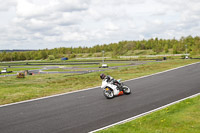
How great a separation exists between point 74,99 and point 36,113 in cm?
318

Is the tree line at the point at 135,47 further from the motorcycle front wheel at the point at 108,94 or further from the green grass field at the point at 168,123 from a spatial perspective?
the green grass field at the point at 168,123

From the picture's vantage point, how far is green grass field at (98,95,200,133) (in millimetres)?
7199

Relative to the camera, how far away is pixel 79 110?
422 inches

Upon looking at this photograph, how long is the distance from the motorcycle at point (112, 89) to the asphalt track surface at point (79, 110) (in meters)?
0.35

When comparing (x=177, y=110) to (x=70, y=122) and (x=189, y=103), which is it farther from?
(x=70, y=122)

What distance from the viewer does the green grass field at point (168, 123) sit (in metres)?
7.20

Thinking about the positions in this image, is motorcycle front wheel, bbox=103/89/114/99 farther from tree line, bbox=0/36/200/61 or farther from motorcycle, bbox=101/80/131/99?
tree line, bbox=0/36/200/61

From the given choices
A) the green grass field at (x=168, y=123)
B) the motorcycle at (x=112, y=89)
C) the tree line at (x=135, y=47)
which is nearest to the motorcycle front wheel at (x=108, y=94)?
the motorcycle at (x=112, y=89)

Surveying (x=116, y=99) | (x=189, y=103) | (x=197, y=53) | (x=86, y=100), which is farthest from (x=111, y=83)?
(x=197, y=53)

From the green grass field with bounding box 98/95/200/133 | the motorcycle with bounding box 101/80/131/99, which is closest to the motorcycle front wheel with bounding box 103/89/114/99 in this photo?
the motorcycle with bounding box 101/80/131/99

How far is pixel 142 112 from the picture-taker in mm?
10008

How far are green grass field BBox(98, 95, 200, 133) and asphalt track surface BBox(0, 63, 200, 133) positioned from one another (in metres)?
1.02

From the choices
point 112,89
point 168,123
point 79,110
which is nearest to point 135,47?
point 112,89

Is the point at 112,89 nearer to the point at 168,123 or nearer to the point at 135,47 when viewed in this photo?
the point at 168,123
